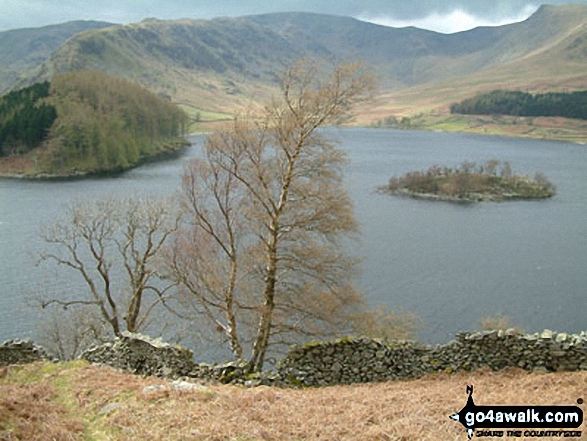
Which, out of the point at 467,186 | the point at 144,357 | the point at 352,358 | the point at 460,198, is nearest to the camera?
the point at 352,358

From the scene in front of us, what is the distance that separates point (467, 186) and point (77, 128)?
278 feet

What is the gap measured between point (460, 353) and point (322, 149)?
338 inches

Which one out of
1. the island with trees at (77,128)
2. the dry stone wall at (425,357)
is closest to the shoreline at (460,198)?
the island with trees at (77,128)

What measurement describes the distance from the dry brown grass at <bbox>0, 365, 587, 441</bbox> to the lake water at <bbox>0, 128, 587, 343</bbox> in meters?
10.4

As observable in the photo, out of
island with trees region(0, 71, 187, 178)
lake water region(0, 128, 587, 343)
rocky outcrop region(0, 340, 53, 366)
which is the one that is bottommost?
lake water region(0, 128, 587, 343)

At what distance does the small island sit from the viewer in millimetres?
96250

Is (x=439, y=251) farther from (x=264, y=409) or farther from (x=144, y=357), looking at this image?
(x=264, y=409)

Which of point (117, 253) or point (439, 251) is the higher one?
point (117, 253)

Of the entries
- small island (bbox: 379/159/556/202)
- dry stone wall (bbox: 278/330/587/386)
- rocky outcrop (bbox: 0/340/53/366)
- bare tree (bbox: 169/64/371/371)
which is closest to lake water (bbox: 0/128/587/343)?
bare tree (bbox: 169/64/371/371)

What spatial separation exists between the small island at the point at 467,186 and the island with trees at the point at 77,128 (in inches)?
2404

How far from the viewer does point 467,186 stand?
9919 centimetres

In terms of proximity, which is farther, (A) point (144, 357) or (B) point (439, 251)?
(B) point (439, 251)

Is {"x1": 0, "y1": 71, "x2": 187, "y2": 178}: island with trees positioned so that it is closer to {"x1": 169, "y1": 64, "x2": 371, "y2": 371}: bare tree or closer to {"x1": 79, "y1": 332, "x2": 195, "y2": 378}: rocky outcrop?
{"x1": 169, "y1": 64, "x2": 371, "y2": 371}: bare tree

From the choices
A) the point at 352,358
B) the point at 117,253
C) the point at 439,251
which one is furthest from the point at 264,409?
the point at 439,251
